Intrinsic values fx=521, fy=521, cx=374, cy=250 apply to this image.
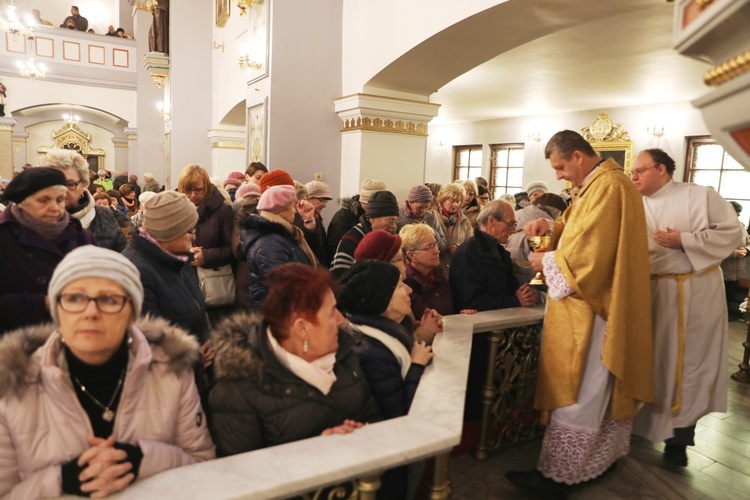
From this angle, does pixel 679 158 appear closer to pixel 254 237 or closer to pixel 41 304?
pixel 254 237

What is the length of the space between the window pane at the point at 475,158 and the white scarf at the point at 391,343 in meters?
15.4

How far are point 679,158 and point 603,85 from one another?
2.93 m

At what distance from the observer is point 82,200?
306cm

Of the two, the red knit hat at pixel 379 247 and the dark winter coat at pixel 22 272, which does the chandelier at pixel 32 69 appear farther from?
the red knit hat at pixel 379 247

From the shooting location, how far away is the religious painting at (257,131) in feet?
20.7

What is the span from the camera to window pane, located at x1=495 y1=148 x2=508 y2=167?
16.0 meters

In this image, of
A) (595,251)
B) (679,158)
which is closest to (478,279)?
(595,251)

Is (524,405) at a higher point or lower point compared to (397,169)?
lower

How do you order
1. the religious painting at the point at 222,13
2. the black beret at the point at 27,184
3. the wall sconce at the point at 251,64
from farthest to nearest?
the religious painting at the point at 222,13, the wall sconce at the point at 251,64, the black beret at the point at 27,184

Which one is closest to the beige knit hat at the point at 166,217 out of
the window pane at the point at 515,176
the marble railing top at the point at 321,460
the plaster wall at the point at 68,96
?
the marble railing top at the point at 321,460

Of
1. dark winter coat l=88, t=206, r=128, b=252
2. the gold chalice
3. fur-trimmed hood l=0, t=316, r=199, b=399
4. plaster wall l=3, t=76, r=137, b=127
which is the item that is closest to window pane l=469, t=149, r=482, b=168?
plaster wall l=3, t=76, r=137, b=127

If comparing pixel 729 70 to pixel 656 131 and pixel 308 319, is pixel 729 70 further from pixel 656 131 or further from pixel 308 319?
pixel 656 131

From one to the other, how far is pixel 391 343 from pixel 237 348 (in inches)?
26.5

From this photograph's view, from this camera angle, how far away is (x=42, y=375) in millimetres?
1320
